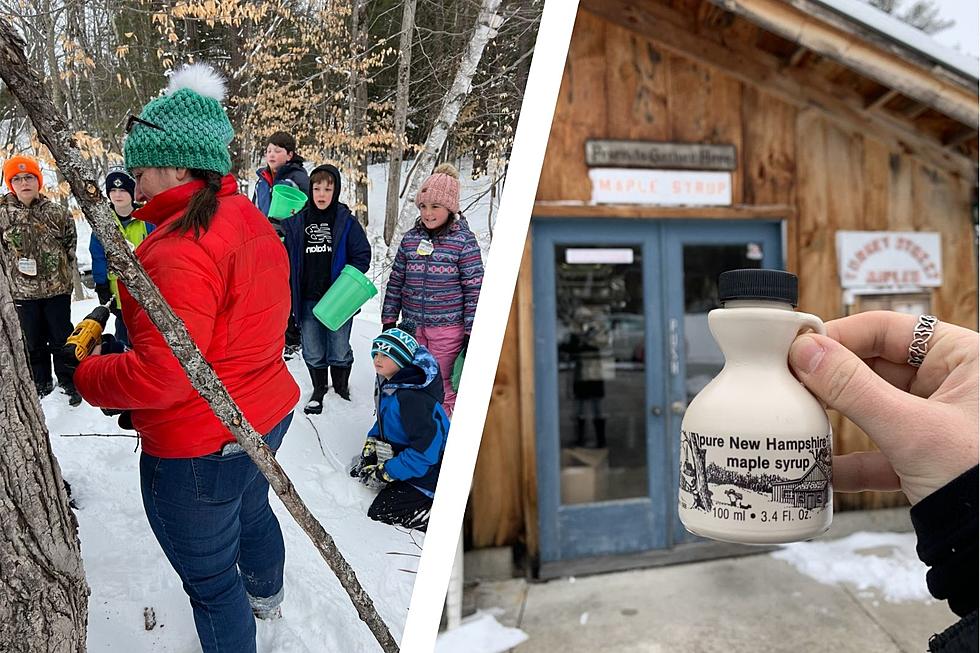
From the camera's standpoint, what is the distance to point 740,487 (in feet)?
2.66

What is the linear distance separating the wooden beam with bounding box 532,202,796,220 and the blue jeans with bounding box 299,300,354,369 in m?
2.11

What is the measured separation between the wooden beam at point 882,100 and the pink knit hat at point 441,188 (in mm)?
2775

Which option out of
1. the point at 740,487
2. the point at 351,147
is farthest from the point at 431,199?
the point at 740,487

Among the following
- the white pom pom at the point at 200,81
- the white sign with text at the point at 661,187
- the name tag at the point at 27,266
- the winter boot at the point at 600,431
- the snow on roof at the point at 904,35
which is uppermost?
the snow on roof at the point at 904,35

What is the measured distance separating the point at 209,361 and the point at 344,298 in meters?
0.20

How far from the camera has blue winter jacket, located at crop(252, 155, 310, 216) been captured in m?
0.92

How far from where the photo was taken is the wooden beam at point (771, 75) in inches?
125

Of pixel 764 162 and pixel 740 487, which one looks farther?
pixel 764 162

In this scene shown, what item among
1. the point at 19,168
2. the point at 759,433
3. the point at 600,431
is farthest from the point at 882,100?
the point at 19,168

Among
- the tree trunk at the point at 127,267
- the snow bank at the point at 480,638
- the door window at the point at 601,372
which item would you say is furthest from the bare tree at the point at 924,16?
the tree trunk at the point at 127,267

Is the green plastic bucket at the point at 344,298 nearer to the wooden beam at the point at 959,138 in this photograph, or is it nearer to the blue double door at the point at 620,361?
the blue double door at the point at 620,361

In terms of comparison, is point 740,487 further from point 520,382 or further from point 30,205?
point 520,382

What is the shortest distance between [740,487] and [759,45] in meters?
2.95

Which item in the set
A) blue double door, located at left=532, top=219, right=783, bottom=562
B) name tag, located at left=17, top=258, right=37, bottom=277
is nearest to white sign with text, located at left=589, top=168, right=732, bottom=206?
blue double door, located at left=532, top=219, right=783, bottom=562
